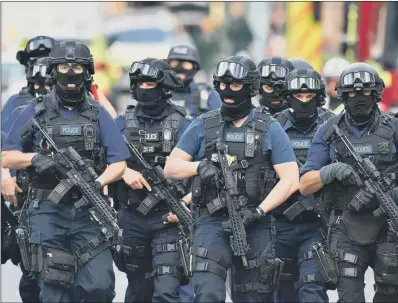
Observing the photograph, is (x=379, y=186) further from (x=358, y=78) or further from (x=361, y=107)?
(x=358, y=78)

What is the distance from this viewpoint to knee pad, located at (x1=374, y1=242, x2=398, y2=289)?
12.5 meters

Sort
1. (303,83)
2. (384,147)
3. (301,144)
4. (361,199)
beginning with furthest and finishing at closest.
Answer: (301,144) < (303,83) < (384,147) < (361,199)

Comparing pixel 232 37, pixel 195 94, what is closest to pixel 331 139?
pixel 195 94

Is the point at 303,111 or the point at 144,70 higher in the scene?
the point at 144,70

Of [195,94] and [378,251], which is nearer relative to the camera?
[378,251]

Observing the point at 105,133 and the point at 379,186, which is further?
the point at 105,133

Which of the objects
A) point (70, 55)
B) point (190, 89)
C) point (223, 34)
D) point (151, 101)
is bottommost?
point (151, 101)

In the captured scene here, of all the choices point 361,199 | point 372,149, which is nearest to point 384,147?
point 372,149

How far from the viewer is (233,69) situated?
12766mm

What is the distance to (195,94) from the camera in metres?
16.6

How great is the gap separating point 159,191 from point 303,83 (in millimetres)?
1497

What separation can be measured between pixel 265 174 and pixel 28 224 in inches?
76.7

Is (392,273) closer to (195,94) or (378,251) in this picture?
(378,251)

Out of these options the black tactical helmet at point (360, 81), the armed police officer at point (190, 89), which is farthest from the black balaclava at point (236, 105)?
the armed police officer at point (190, 89)
